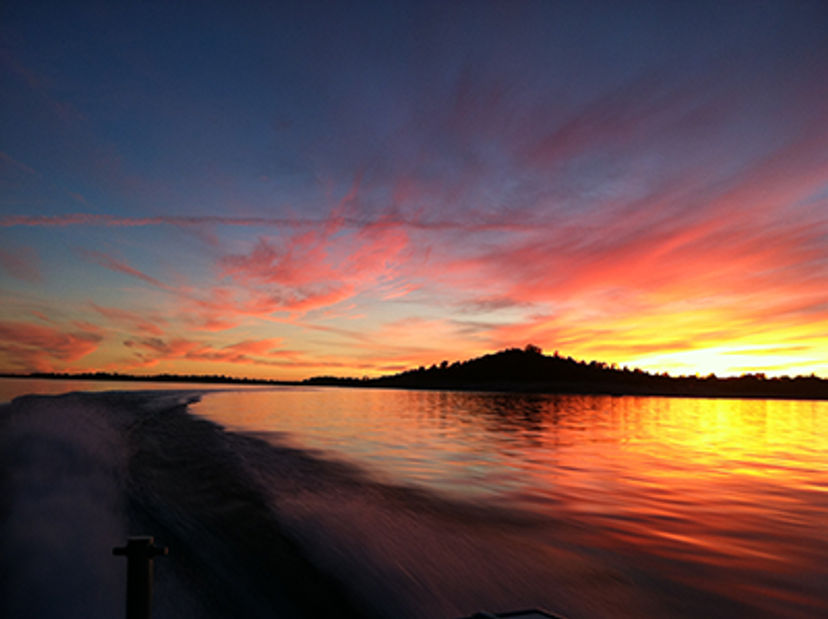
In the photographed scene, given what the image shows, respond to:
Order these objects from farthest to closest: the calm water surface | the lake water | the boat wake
Answer: the calm water surface, the lake water, the boat wake

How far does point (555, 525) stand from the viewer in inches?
412

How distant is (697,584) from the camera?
744 cm

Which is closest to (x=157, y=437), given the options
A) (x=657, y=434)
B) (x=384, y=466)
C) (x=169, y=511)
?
(x=384, y=466)

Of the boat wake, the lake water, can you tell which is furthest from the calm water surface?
the boat wake

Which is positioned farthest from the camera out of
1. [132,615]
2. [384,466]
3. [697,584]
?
[384,466]

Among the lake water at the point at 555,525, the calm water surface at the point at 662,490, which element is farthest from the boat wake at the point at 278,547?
the calm water surface at the point at 662,490

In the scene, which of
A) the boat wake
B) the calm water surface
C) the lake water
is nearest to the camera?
the boat wake

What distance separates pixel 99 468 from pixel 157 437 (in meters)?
8.20

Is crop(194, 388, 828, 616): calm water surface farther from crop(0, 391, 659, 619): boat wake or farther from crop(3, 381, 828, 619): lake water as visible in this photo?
crop(0, 391, 659, 619): boat wake

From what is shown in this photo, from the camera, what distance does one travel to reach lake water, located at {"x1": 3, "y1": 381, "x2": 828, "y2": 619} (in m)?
7.11

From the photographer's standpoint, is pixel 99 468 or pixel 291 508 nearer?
pixel 291 508

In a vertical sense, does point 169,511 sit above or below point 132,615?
below

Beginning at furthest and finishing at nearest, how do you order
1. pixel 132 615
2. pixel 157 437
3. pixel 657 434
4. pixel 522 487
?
pixel 657 434, pixel 157 437, pixel 522 487, pixel 132 615

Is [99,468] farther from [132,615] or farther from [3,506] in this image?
[132,615]
